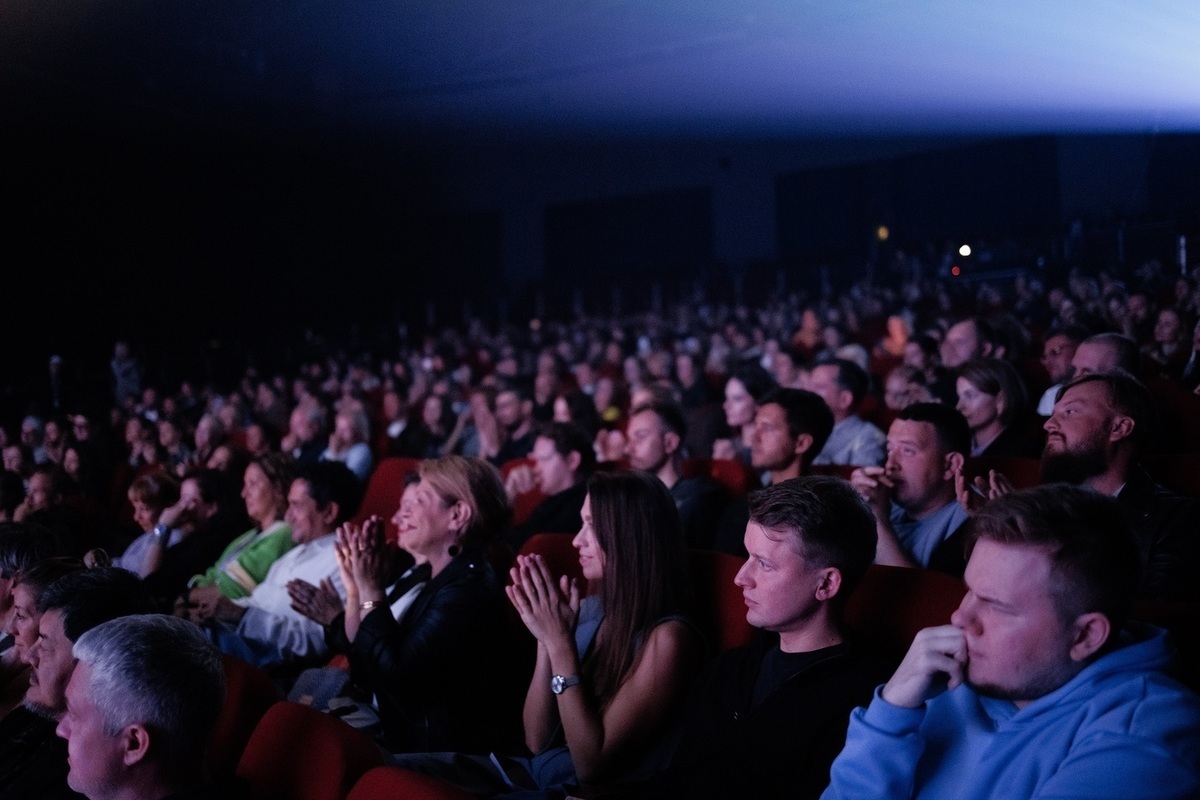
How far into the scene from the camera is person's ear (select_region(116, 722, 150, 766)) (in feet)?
5.25

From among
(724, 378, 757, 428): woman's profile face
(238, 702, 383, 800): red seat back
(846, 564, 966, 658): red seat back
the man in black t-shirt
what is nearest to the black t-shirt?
the man in black t-shirt

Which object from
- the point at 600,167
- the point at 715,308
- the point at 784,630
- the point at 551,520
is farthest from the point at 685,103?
the point at 784,630

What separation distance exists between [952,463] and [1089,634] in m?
1.40

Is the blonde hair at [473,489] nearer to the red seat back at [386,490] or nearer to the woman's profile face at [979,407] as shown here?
the red seat back at [386,490]

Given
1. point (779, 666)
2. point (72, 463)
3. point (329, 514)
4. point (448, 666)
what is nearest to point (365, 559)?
point (448, 666)


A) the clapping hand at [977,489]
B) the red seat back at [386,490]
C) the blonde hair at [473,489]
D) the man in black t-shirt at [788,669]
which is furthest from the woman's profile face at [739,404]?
the man in black t-shirt at [788,669]

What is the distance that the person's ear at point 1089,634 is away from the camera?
1285 millimetres

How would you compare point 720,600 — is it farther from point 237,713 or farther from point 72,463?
point 72,463

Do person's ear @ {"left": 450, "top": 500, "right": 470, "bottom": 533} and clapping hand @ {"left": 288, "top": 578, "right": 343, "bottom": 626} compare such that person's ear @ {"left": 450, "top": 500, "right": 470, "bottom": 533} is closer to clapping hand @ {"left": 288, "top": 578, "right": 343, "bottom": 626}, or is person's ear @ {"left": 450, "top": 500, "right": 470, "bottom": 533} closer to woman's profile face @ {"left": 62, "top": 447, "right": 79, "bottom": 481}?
clapping hand @ {"left": 288, "top": 578, "right": 343, "bottom": 626}

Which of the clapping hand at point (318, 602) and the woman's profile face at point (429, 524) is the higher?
A: the woman's profile face at point (429, 524)

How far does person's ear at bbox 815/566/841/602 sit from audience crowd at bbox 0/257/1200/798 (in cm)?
2

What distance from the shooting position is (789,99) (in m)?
10.7

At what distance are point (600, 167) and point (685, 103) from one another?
3.58 metres

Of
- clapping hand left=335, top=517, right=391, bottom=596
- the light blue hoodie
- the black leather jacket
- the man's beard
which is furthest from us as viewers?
clapping hand left=335, top=517, right=391, bottom=596
